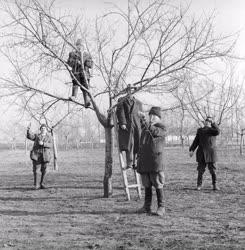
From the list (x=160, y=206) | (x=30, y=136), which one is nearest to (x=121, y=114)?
(x=160, y=206)

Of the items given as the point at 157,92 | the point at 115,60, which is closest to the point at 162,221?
the point at 157,92

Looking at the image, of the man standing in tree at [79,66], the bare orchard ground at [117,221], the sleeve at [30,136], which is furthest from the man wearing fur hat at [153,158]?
the sleeve at [30,136]

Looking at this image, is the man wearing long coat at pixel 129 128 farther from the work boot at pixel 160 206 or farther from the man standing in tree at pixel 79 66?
the work boot at pixel 160 206

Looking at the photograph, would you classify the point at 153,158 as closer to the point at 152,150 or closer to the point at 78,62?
the point at 152,150

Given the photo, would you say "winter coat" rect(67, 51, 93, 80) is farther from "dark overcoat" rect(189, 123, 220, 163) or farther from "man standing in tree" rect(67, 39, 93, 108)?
"dark overcoat" rect(189, 123, 220, 163)

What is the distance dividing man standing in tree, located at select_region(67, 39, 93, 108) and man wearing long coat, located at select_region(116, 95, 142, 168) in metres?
0.92

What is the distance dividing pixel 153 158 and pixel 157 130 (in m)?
0.49

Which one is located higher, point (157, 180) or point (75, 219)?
point (157, 180)

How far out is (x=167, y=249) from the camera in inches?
176

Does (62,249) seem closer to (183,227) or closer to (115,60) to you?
(183,227)

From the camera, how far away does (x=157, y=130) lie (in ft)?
21.5

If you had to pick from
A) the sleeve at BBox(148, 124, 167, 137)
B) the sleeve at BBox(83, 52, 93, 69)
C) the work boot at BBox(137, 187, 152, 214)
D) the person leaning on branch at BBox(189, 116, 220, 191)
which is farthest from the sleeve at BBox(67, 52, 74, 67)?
the person leaning on branch at BBox(189, 116, 220, 191)

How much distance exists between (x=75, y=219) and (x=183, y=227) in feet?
6.03

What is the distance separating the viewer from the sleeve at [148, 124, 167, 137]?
6.54 meters
